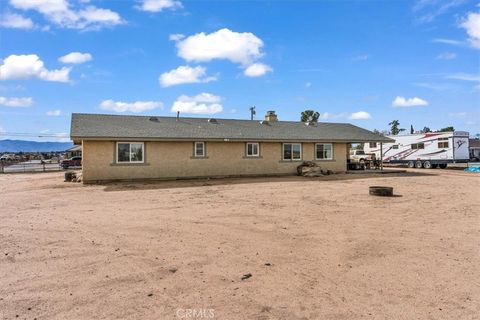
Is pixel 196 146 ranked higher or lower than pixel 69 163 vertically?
higher

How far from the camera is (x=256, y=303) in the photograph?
4383 mm

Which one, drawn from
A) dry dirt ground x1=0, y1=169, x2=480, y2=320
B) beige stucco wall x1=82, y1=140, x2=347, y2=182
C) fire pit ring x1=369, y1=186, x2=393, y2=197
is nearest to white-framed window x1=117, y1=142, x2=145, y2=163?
beige stucco wall x1=82, y1=140, x2=347, y2=182

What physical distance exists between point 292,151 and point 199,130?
251 inches

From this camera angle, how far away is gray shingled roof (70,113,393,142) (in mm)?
18875

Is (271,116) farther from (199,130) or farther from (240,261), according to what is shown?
(240,261)

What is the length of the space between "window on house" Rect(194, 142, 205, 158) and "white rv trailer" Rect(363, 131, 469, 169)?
72.6ft

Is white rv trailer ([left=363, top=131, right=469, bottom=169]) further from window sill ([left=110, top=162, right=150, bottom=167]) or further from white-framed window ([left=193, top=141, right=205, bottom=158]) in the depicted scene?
window sill ([left=110, top=162, right=150, bottom=167])

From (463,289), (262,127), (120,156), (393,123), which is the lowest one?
(463,289)

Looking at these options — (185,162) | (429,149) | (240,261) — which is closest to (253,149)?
(185,162)

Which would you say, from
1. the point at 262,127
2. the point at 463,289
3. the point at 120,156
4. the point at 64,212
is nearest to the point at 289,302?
the point at 463,289

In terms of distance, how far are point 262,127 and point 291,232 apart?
59.0 feet

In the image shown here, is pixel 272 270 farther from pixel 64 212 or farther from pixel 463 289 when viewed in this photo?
pixel 64 212

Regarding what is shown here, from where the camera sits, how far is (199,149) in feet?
68.6

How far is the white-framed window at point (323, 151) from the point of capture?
24.6 meters
